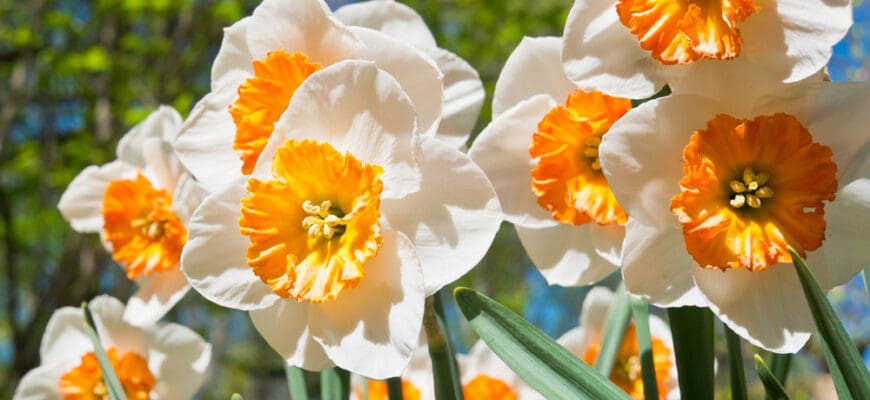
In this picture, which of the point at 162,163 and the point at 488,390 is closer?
the point at 162,163

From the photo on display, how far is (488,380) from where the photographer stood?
42.1 inches

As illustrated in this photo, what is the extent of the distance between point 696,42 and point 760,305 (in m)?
0.19

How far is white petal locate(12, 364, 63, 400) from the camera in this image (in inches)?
40.0

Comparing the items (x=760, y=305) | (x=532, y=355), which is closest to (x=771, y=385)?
(x=760, y=305)

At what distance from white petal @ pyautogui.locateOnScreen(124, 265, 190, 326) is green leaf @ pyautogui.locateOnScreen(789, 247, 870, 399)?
0.59 metres

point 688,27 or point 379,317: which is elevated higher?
point 688,27

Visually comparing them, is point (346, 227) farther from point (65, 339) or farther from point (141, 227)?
point (65, 339)

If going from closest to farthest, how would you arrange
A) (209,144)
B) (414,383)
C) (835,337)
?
1. (835,337)
2. (209,144)
3. (414,383)

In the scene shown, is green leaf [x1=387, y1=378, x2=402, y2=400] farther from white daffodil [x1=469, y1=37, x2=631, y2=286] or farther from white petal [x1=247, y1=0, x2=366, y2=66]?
white petal [x1=247, y1=0, x2=366, y2=66]

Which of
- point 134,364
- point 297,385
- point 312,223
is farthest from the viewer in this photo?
point 134,364

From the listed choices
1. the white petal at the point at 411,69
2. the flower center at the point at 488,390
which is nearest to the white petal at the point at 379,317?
the white petal at the point at 411,69

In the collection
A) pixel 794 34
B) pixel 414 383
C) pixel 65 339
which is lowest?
pixel 414 383

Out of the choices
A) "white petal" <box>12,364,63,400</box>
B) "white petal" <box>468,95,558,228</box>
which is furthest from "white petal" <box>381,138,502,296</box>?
"white petal" <box>12,364,63,400</box>

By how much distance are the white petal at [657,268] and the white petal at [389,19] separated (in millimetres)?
283
